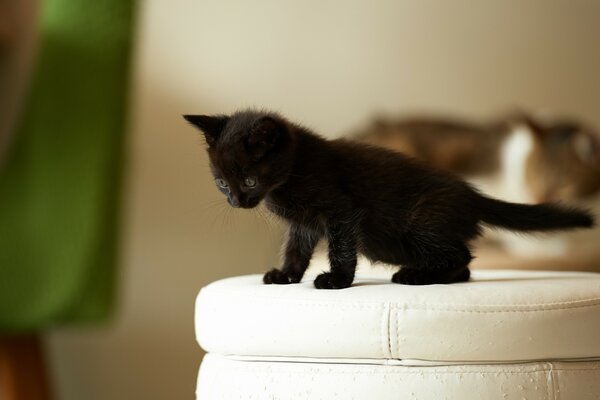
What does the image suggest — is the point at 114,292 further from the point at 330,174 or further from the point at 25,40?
the point at 330,174

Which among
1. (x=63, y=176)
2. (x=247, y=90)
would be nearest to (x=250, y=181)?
(x=63, y=176)

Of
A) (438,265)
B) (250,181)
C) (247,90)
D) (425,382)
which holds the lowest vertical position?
(425,382)

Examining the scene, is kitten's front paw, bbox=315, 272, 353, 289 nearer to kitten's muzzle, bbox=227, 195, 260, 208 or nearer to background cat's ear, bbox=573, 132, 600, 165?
kitten's muzzle, bbox=227, 195, 260, 208

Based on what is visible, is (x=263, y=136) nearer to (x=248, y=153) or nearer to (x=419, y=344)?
(x=248, y=153)

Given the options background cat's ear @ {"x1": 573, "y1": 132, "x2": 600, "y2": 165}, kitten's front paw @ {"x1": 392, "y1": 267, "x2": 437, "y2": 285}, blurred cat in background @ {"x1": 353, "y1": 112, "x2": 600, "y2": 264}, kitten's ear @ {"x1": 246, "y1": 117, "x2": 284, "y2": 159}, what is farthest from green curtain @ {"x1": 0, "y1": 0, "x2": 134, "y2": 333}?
background cat's ear @ {"x1": 573, "y1": 132, "x2": 600, "y2": 165}

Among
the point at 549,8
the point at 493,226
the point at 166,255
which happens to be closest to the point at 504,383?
the point at 493,226

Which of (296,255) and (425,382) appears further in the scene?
(296,255)

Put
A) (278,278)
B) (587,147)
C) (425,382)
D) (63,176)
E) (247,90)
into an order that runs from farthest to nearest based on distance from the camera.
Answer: (587,147) < (247,90) < (63,176) < (278,278) < (425,382)
